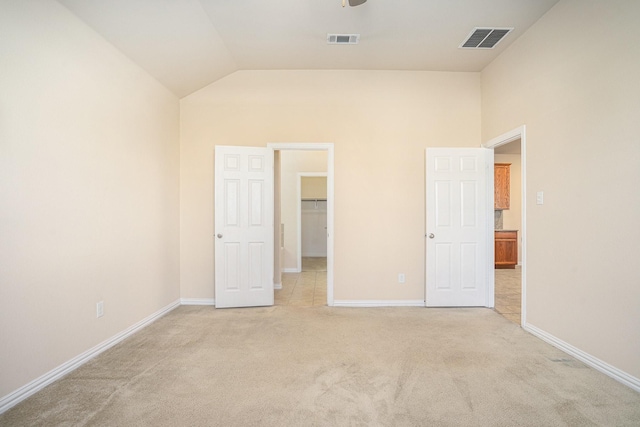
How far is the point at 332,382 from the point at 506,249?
18.6 feet

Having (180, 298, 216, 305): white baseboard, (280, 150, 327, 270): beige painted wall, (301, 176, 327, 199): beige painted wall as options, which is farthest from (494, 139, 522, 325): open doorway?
(180, 298, 216, 305): white baseboard

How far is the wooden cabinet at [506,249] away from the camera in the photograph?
247 inches

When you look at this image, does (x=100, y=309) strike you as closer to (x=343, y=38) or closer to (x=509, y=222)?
(x=343, y=38)

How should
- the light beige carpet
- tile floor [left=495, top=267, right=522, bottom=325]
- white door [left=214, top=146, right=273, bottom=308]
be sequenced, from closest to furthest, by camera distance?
the light beige carpet < tile floor [left=495, top=267, right=522, bottom=325] < white door [left=214, top=146, right=273, bottom=308]

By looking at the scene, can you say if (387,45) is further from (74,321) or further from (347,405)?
(74,321)

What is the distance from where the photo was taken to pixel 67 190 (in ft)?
7.52

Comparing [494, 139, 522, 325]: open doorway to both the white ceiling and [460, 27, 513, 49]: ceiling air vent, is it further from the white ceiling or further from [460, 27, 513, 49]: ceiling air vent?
the white ceiling

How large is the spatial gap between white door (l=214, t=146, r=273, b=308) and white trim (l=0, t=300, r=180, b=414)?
977mm

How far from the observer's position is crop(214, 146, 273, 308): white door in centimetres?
379

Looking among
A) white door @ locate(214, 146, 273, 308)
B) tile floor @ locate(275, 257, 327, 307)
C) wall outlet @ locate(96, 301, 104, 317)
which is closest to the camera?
wall outlet @ locate(96, 301, 104, 317)

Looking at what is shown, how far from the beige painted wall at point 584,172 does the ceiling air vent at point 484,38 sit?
0.24 meters

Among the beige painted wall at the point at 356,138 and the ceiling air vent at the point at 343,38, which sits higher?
the ceiling air vent at the point at 343,38

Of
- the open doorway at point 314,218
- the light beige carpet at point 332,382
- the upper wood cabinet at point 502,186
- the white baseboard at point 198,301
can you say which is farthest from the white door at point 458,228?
the open doorway at point 314,218

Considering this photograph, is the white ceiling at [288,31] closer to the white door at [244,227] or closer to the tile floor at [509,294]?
the white door at [244,227]
